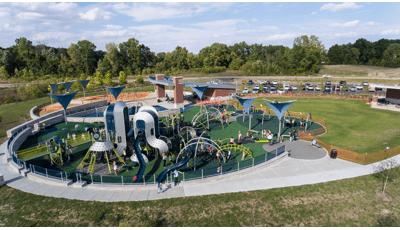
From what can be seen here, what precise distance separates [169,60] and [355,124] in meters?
90.0

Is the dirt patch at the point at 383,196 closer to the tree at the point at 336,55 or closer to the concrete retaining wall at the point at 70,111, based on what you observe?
the concrete retaining wall at the point at 70,111

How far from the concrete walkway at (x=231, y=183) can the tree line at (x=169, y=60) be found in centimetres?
7166

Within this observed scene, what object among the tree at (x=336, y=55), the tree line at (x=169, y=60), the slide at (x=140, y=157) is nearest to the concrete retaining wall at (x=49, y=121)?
the slide at (x=140, y=157)

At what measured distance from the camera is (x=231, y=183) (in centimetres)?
1744

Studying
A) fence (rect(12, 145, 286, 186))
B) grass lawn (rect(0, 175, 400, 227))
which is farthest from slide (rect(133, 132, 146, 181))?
grass lawn (rect(0, 175, 400, 227))

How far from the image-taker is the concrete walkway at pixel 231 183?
1606 centimetres

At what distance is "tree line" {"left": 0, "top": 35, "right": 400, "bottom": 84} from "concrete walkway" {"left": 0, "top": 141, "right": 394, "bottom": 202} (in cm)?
7166

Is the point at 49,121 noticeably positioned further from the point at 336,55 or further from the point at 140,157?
the point at 336,55

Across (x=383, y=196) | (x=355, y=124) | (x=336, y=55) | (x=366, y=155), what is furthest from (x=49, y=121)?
(x=336, y=55)

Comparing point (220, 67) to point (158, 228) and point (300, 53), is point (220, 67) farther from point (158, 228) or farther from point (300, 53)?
point (158, 228)

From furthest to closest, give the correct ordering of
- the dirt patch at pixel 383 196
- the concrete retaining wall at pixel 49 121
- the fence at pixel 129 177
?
the concrete retaining wall at pixel 49 121 < the fence at pixel 129 177 < the dirt patch at pixel 383 196

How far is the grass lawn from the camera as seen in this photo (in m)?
13.5

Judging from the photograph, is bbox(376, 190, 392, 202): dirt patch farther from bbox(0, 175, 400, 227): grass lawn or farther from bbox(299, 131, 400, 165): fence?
bbox(299, 131, 400, 165): fence

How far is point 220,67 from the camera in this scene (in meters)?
97.4
